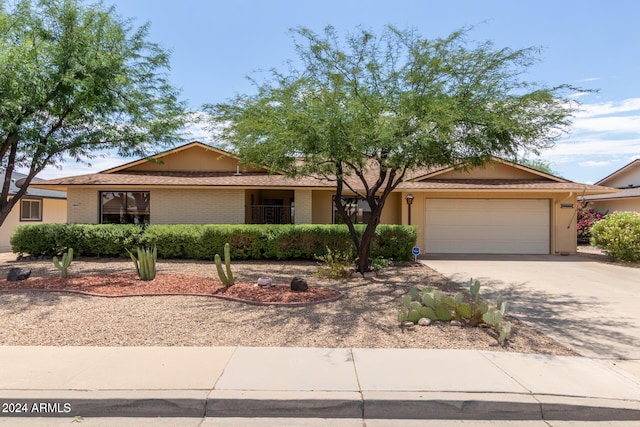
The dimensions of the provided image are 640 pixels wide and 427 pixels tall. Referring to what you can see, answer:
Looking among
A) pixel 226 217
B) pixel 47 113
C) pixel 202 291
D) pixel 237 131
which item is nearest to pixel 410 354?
pixel 202 291

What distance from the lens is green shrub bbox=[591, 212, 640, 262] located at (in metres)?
14.8

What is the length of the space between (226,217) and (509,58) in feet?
37.9

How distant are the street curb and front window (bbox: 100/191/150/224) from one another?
13874mm

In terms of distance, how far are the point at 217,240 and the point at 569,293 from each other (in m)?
10.2

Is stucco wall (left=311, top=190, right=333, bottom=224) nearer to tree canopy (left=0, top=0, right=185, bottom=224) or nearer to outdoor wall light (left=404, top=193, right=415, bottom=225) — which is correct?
outdoor wall light (left=404, top=193, right=415, bottom=225)

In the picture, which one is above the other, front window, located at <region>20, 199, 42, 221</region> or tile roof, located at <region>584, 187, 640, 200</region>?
tile roof, located at <region>584, 187, 640, 200</region>

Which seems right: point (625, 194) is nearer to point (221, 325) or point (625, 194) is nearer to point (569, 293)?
point (569, 293)

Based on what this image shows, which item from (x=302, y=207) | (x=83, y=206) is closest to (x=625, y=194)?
(x=302, y=207)

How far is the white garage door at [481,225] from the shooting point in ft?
57.3

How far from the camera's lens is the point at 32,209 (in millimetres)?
21828

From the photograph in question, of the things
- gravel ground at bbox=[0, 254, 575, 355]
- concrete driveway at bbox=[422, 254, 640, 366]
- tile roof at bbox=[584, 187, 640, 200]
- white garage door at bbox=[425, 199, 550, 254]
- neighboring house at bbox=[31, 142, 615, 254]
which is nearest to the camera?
gravel ground at bbox=[0, 254, 575, 355]

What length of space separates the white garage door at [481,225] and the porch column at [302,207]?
16.2 ft

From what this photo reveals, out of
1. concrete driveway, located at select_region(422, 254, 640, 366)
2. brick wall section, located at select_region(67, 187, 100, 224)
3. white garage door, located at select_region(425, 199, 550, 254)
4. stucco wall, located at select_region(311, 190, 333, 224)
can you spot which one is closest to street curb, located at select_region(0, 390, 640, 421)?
concrete driveway, located at select_region(422, 254, 640, 366)

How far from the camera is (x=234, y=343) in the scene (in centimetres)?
558
